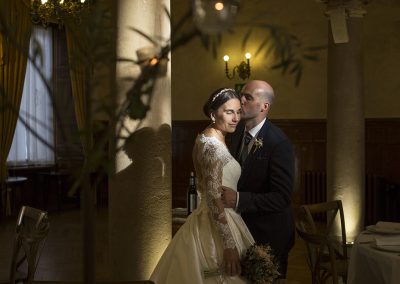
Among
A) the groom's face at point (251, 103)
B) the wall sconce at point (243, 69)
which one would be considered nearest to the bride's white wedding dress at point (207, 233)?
the groom's face at point (251, 103)

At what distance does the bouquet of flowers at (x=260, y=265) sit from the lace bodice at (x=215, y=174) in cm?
11

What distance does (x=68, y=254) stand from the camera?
6.64 meters

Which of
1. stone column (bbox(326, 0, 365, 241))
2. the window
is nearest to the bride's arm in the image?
stone column (bbox(326, 0, 365, 241))

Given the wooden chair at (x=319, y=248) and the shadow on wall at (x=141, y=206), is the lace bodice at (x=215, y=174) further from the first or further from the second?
the wooden chair at (x=319, y=248)

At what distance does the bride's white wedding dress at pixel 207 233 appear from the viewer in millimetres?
2816

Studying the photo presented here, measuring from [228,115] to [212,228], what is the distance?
571 mm

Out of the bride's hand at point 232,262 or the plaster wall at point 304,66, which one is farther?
the plaster wall at point 304,66

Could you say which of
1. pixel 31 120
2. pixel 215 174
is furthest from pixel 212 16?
pixel 31 120

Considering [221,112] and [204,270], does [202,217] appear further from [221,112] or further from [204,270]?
[221,112]

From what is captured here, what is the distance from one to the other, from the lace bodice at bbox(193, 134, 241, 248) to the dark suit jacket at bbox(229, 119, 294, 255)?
0.10 m

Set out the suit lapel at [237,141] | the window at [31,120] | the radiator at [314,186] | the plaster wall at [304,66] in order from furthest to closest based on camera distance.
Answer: the window at [31,120] → the radiator at [314,186] → the plaster wall at [304,66] → the suit lapel at [237,141]

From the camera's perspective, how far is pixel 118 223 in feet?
8.95

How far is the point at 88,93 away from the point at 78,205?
10.2 m

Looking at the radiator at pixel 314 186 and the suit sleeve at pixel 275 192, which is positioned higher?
the suit sleeve at pixel 275 192
